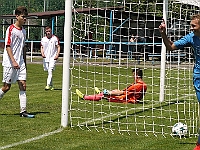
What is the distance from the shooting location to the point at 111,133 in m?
9.09

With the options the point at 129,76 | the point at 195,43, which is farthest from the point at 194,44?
the point at 129,76

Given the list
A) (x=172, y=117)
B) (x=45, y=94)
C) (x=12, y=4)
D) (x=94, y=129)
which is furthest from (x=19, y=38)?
(x=12, y=4)

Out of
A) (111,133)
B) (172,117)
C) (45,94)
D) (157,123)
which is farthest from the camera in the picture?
(45,94)

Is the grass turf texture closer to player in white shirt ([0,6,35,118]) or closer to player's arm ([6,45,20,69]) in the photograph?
player in white shirt ([0,6,35,118])

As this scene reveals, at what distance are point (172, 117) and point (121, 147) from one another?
340 centimetres

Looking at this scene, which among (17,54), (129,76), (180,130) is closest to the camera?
(180,130)

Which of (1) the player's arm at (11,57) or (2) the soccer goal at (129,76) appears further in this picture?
(1) the player's arm at (11,57)

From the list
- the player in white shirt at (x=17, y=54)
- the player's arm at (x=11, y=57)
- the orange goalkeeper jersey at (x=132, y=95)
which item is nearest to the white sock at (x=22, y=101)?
the player in white shirt at (x=17, y=54)

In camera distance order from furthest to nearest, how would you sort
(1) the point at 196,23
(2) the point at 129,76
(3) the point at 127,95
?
(3) the point at 127,95
(2) the point at 129,76
(1) the point at 196,23

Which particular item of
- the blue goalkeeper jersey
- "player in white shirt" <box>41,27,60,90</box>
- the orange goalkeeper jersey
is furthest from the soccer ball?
"player in white shirt" <box>41,27,60,90</box>

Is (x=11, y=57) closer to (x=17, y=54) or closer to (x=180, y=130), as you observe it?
(x=17, y=54)

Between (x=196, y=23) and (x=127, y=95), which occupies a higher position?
(x=196, y=23)

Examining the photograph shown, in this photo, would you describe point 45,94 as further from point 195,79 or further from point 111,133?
point 195,79

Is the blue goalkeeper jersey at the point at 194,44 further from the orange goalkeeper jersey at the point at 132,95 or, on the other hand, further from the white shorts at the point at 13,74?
the orange goalkeeper jersey at the point at 132,95
